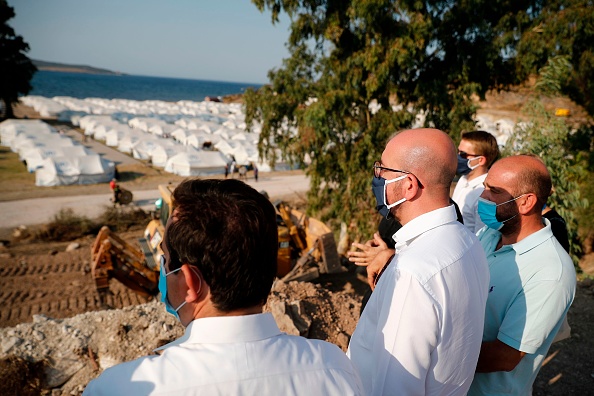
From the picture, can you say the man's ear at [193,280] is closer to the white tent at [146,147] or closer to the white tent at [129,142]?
the white tent at [146,147]

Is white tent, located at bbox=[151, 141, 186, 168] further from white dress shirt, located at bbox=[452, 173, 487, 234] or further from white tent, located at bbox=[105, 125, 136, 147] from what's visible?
white dress shirt, located at bbox=[452, 173, 487, 234]

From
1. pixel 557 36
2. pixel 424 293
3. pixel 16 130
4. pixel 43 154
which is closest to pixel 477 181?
pixel 424 293

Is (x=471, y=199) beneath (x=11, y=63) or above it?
beneath

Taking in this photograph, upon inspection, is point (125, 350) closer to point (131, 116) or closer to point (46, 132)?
point (46, 132)

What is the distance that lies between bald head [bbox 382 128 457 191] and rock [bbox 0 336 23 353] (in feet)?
20.5

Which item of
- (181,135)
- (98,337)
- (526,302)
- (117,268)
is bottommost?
(117,268)

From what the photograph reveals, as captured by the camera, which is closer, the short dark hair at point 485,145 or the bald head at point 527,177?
the bald head at point 527,177

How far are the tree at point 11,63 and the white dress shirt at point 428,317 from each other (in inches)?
2026

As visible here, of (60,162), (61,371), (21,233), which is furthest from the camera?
(60,162)

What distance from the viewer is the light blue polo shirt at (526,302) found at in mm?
2344

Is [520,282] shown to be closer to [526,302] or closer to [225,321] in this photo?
[526,302]

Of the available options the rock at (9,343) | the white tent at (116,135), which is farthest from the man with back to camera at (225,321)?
the white tent at (116,135)

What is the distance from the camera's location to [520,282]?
2.49 m

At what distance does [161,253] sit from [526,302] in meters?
8.80
